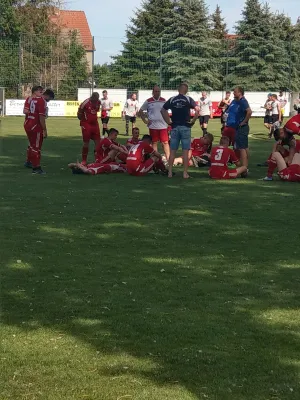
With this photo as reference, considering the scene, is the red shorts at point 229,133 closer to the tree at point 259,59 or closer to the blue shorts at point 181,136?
the blue shorts at point 181,136

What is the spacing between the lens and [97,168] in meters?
16.8

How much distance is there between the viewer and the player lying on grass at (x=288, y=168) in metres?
15.4

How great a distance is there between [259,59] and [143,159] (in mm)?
46636

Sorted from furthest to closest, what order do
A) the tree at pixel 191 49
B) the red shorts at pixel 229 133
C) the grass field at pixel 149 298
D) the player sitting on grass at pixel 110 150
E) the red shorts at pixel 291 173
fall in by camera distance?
the tree at pixel 191 49 < the red shorts at pixel 229 133 < the player sitting on grass at pixel 110 150 < the red shorts at pixel 291 173 < the grass field at pixel 149 298

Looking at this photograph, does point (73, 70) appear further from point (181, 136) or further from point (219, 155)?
point (219, 155)

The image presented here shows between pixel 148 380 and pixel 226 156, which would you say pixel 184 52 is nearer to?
pixel 226 156

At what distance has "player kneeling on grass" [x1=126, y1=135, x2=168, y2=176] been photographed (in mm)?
16297

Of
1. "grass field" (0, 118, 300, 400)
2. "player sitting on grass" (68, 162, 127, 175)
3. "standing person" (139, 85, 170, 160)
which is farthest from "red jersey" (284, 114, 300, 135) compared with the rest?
"player sitting on grass" (68, 162, 127, 175)

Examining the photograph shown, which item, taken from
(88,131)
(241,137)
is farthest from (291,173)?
(88,131)

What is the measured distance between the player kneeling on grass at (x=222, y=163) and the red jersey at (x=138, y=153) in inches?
55.1

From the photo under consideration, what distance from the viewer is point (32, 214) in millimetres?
11172

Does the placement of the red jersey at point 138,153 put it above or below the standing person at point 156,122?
below

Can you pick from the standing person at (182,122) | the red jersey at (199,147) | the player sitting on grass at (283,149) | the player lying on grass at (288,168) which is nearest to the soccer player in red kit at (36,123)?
the standing person at (182,122)

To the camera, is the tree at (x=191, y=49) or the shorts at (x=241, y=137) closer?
the shorts at (x=241, y=137)
